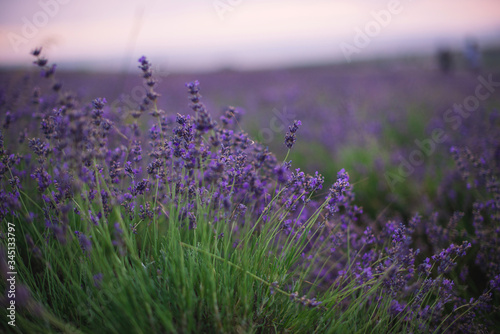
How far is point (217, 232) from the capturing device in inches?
65.0

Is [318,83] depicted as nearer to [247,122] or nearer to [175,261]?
[247,122]

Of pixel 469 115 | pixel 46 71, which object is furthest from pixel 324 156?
pixel 46 71

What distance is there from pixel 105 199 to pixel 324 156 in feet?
13.2

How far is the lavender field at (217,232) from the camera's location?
4.86 ft

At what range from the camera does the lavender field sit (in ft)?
4.86
